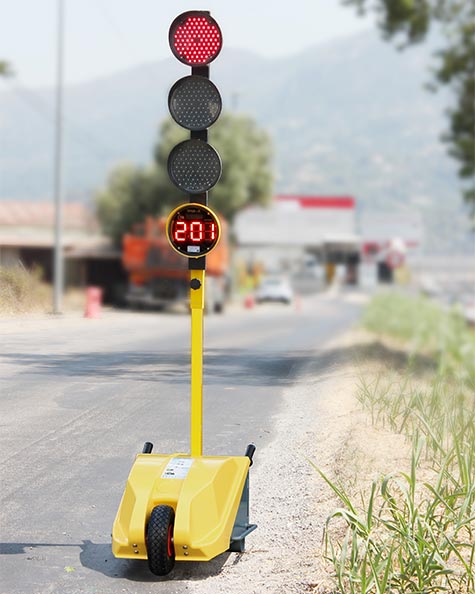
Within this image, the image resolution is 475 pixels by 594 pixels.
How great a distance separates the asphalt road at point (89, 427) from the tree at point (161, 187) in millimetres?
35752

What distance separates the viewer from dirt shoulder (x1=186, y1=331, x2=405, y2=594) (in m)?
6.23

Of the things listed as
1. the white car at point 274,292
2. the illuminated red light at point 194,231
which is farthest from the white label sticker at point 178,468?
the white car at point 274,292

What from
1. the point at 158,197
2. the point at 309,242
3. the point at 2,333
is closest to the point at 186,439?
the point at 2,333

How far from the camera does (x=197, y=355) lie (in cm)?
659

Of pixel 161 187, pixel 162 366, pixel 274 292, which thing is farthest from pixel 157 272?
pixel 162 366

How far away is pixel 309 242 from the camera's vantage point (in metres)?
78.6

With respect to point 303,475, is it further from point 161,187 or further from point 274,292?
point 274,292

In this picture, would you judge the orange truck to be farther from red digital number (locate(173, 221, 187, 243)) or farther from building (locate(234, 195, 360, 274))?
building (locate(234, 195, 360, 274))

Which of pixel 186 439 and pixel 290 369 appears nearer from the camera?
pixel 186 439

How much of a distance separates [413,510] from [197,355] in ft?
5.19

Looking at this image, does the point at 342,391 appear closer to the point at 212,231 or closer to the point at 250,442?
the point at 250,442

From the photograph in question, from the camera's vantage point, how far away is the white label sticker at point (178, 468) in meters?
6.23

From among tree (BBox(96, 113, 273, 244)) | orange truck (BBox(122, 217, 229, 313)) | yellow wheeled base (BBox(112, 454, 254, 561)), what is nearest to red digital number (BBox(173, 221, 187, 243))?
yellow wheeled base (BBox(112, 454, 254, 561))

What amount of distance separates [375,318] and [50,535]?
2001cm
